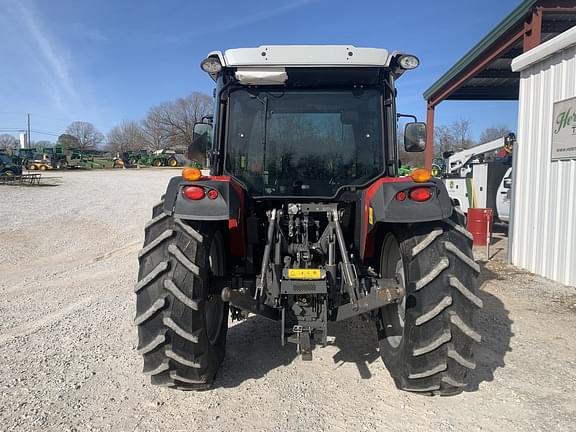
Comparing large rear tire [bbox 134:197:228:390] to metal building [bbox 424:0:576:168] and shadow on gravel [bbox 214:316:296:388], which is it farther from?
metal building [bbox 424:0:576:168]

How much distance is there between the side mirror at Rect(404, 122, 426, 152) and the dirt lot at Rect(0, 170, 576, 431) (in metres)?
1.90

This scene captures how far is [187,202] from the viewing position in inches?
119

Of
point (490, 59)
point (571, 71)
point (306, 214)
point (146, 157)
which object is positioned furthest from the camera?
point (146, 157)

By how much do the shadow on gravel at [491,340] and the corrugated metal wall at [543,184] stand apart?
1.58m

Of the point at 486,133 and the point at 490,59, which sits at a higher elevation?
the point at 486,133

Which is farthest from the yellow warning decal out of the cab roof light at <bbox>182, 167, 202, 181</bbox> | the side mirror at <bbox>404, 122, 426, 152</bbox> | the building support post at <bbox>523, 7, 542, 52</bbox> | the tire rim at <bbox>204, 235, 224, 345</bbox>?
the building support post at <bbox>523, 7, 542, 52</bbox>

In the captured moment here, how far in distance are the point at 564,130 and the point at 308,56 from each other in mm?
5024

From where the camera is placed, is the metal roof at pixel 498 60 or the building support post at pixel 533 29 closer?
the building support post at pixel 533 29

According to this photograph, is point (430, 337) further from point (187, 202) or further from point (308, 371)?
point (187, 202)

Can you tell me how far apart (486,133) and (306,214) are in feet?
183

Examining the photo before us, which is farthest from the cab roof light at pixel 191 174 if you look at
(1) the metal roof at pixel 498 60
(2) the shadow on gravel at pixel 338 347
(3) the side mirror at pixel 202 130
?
(1) the metal roof at pixel 498 60

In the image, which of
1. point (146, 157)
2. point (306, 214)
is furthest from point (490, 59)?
point (146, 157)

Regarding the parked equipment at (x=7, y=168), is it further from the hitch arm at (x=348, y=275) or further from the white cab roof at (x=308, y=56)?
the hitch arm at (x=348, y=275)

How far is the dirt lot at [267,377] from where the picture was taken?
3.00m
